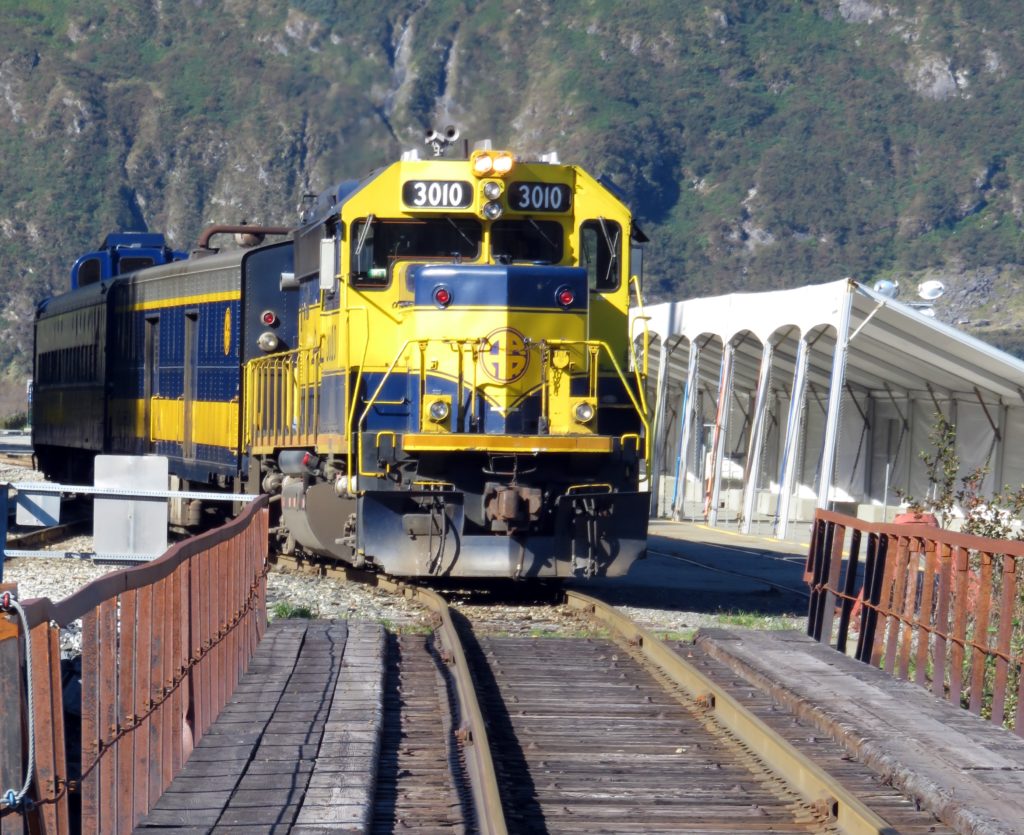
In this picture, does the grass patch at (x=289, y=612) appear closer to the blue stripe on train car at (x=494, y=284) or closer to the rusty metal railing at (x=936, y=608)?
the blue stripe on train car at (x=494, y=284)

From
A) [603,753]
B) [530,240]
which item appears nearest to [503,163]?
[530,240]

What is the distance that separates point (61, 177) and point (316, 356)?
78.2 metres

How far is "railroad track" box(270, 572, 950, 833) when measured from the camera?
5.97 metres

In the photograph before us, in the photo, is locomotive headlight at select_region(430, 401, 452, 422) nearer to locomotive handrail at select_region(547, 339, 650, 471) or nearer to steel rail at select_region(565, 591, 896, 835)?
locomotive handrail at select_region(547, 339, 650, 471)

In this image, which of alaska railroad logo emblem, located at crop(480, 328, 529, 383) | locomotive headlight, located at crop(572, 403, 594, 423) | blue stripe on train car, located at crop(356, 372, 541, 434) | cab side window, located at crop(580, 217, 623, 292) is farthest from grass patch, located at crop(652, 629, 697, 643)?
cab side window, located at crop(580, 217, 623, 292)

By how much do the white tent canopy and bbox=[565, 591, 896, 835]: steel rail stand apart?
31.8 feet

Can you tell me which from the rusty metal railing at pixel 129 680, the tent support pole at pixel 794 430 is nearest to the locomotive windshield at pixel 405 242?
the rusty metal railing at pixel 129 680

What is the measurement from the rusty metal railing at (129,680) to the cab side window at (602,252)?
514 cm

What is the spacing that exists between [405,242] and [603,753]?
6.06 m

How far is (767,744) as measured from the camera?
22.6 feet

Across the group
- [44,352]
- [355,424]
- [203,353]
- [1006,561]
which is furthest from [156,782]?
[44,352]

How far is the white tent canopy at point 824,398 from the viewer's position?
2038cm

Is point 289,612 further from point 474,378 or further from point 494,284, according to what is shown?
point 494,284

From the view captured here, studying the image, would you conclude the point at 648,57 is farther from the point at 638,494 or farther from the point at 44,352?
the point at 638,494
